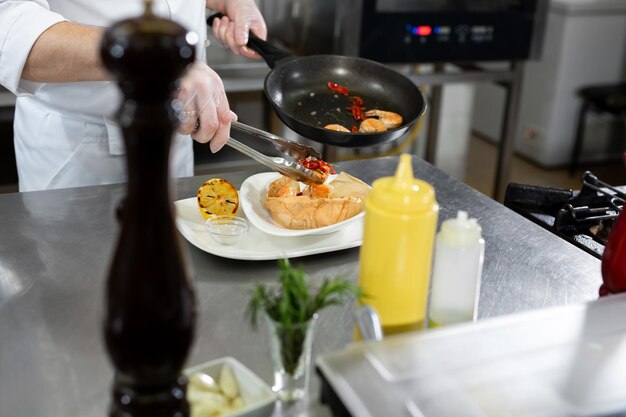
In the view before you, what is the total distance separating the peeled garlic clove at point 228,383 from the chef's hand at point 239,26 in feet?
3.48

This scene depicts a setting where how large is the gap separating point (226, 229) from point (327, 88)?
1.81 feet

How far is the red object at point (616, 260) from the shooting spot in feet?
3.39

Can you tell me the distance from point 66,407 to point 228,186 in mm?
555

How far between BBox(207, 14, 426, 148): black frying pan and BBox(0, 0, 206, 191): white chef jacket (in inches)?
9.1

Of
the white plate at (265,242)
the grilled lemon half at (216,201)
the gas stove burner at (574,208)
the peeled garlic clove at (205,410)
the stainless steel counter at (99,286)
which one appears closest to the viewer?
the peeled garlic clove at (205,410)

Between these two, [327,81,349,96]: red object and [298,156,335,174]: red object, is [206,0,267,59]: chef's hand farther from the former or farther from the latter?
[298,156,335,174]: red object

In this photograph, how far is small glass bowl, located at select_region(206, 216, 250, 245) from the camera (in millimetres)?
1256

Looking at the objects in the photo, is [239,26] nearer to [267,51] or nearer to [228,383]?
[267,51]

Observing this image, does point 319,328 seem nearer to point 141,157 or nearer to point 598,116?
point 141,157

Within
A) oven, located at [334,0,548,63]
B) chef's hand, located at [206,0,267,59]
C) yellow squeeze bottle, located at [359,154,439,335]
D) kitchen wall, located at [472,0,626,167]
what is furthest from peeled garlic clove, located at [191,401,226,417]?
kitchen wall, located at [472,0,626,167]

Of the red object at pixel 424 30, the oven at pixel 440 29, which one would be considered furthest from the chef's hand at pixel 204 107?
the red object at pixel 424 30

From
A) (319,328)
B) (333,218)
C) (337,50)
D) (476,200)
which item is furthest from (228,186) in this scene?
(337,50)

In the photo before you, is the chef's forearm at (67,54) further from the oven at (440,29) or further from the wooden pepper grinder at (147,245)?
the oven at (440,29)

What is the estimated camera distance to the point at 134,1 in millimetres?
1656
